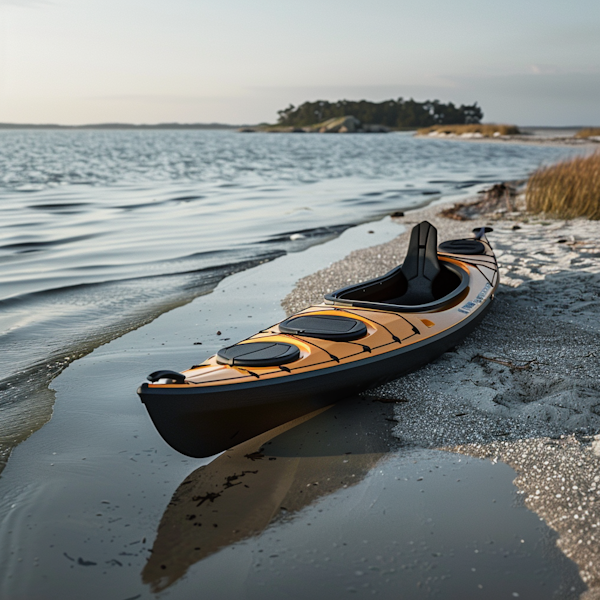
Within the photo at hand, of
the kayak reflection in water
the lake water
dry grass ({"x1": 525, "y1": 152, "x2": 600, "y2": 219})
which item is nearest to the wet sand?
the kayak reflection in water

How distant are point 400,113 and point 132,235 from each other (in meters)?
113

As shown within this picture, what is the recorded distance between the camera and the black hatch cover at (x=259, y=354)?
358cm

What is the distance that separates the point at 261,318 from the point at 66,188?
16523 mm

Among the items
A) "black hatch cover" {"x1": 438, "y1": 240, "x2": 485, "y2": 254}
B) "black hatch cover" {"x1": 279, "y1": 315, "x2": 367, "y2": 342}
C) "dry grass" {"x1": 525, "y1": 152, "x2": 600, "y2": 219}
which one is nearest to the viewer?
"black hatch cover" {"x1": 279, "y1": 315, "x2": 367, "y2": 342}

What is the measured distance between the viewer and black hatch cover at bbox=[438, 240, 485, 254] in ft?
20.7

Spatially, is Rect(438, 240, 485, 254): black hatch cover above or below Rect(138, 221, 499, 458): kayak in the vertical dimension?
above

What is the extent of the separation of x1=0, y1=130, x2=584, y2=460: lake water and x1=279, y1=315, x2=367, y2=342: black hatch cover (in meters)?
1.93

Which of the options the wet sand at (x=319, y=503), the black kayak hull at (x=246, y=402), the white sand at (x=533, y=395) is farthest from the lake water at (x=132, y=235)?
the white sand at (x=533, y=395)

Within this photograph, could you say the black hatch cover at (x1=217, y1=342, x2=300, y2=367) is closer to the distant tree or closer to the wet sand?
the wet sand

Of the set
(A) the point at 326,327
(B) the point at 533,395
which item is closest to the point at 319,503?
(A) the point at 326,327

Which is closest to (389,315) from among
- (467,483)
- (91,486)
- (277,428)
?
(277,428)

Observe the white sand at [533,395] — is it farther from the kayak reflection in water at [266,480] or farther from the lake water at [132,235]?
the lake water at [132,235]

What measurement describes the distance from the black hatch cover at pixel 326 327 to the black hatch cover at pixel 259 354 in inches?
10.9

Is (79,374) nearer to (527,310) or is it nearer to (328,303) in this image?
(328,303)
